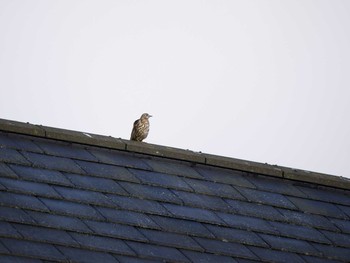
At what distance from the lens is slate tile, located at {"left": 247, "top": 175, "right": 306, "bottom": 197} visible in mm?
12891

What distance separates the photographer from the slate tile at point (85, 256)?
10555mm

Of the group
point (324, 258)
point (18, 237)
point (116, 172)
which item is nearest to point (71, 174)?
point (116, 172)

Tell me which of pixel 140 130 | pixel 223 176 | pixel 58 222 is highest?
pixel 140 130

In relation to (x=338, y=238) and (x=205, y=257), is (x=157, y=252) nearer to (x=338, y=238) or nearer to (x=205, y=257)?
(x=205, y=257)

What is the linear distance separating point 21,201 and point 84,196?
0.66 metres

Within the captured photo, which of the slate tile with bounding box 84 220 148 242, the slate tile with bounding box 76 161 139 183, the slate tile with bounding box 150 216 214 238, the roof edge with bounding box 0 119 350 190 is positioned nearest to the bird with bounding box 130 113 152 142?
the roof edge with bounding box 0 119 350 190

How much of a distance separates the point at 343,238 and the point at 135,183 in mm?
2198

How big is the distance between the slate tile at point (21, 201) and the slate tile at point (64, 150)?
0.98m

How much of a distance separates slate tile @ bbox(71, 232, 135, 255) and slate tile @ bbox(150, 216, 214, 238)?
604mm

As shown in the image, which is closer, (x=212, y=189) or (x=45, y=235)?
(x=45, y=235)

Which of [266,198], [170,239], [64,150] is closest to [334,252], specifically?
[266,198]

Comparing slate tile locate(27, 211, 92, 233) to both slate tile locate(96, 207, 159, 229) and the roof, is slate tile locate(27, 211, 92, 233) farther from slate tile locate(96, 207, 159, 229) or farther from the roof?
slate tile locate(96, 207, 159, 229)

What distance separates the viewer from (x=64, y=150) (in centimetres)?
1218

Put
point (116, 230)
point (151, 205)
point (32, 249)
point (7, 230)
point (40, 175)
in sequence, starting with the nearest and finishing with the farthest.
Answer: point (32, 249) < point (7, 230) < point (116, 230) < point (40, 175) < point (151, 205)
